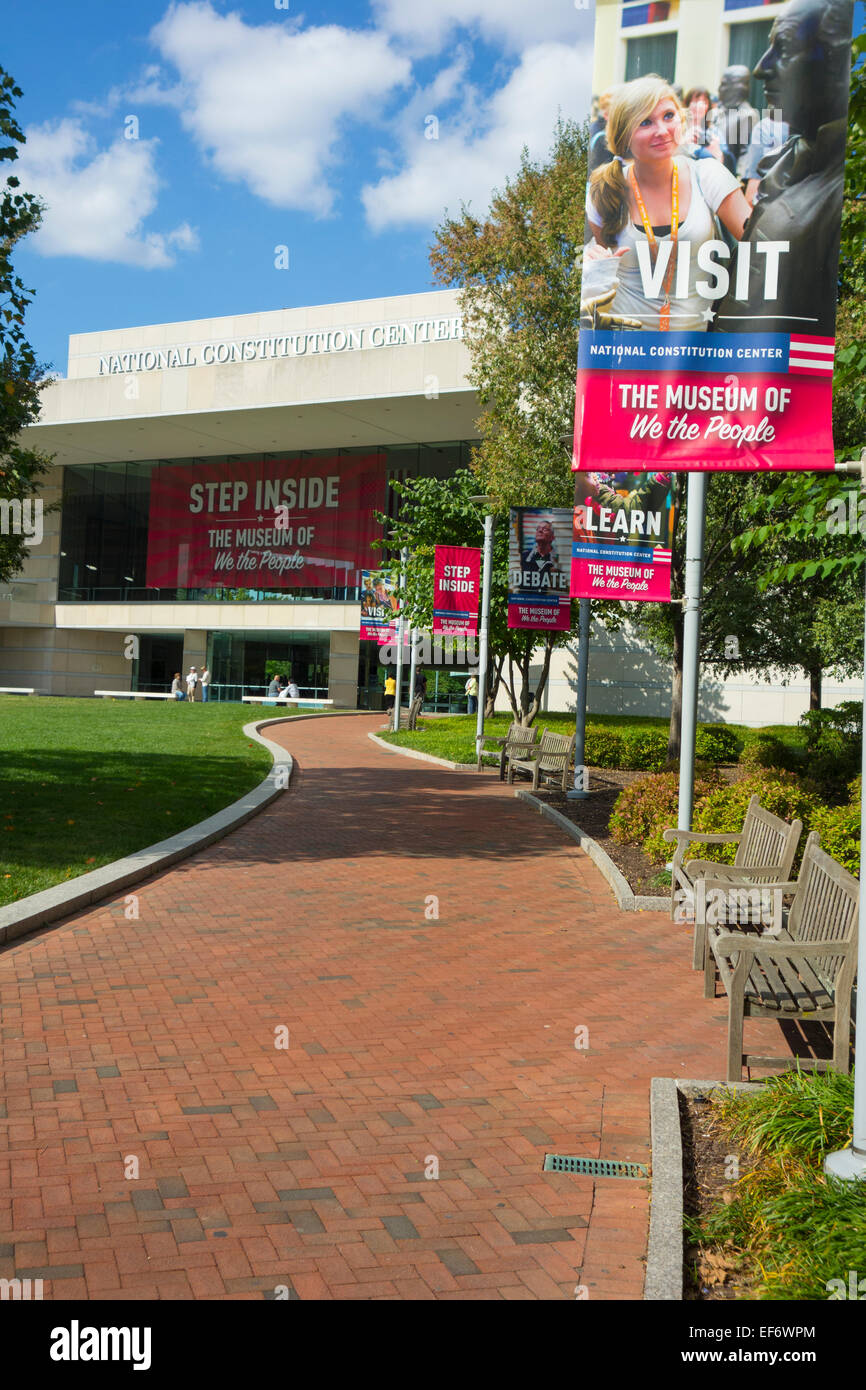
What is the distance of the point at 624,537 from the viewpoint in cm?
1216

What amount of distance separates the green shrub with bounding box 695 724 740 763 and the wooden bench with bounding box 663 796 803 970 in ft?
43.8

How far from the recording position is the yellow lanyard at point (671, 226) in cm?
600

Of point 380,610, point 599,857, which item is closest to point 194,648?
point 380,610

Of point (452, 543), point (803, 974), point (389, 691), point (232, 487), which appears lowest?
point (803, 974)

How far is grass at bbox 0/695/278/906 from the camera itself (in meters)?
9.52

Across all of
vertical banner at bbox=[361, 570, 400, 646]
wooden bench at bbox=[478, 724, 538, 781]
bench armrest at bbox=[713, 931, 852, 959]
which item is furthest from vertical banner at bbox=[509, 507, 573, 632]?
bench armrest at bbox=[713, 931, 852, 959]

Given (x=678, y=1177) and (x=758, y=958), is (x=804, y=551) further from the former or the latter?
(x=678, y=1177)

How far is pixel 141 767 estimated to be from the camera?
16.5 meters

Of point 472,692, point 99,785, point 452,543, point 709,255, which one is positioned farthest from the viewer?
point 472,692

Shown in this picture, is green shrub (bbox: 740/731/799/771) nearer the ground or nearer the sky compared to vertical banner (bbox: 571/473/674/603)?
nearer the ground

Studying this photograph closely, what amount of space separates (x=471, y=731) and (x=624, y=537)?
17085 mm

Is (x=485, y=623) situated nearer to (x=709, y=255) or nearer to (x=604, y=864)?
(x=604, y=864)

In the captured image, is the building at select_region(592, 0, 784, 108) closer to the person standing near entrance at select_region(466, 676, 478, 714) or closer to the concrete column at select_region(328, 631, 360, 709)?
the person standing near entrance at select_region(466, 676, 478, 714)

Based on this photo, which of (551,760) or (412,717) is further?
(412,717)
